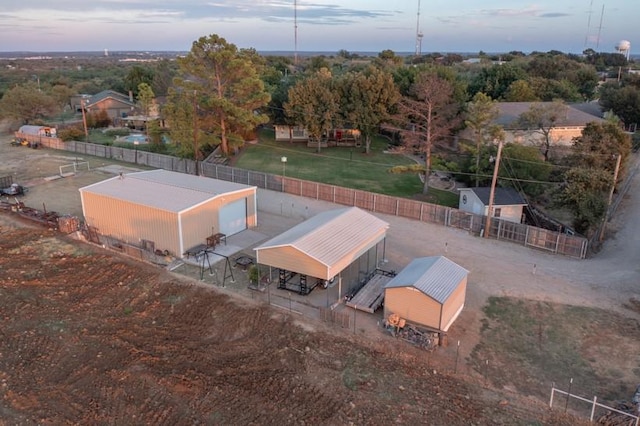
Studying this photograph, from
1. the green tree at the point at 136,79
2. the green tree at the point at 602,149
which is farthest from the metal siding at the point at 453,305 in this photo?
the green tree at the point at 136,79

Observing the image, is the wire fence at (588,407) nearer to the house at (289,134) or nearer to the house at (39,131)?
the house at (289,134)

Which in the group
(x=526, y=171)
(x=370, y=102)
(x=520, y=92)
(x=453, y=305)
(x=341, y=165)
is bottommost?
(x=341, y=165)

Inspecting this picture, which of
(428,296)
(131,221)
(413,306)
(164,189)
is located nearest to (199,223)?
(164,189)

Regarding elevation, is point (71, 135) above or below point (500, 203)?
above

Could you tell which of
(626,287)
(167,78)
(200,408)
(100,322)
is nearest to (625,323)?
(626,287)

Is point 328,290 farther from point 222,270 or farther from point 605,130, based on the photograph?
point 605,130

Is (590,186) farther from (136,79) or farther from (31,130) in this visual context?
(136,79)
